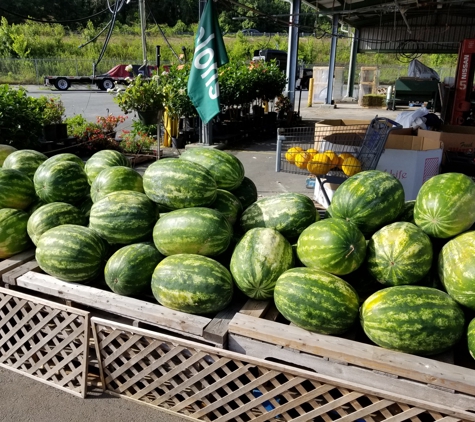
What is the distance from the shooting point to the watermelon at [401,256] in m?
2.37

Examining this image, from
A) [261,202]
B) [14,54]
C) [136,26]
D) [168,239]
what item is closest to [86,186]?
[168,239]

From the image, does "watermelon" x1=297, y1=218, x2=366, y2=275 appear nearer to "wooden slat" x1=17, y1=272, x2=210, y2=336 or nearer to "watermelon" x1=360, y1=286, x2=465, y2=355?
"watermelon" x1=360, y1=286, x2=465, y2=355

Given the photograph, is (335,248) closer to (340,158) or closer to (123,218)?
(123,218)

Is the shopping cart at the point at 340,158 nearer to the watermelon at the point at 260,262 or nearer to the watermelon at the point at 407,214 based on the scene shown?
the watermelon at the point at 407,214

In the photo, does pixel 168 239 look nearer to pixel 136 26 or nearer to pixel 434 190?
pixel 434 190

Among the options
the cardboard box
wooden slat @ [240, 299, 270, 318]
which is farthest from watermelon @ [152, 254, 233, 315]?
the cardboard box

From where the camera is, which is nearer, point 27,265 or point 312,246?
point 312,246

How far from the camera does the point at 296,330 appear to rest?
2432 mm

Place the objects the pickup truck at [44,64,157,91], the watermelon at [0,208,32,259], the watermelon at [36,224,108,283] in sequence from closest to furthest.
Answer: the watermelon at [36,224,108,283], the watermelon at [0,208,32,259], the pickup truck at [44,64,157,91]

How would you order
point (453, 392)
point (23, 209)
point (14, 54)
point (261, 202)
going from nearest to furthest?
point (453, 392) < point (261, 202) < point (23, 209) < point (14, 54)

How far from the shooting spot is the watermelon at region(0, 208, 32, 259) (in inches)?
129

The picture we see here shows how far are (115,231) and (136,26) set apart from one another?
224 ft

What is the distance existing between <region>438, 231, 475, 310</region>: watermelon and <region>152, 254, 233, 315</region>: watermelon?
48.7 inches

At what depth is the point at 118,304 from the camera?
2758 mm
